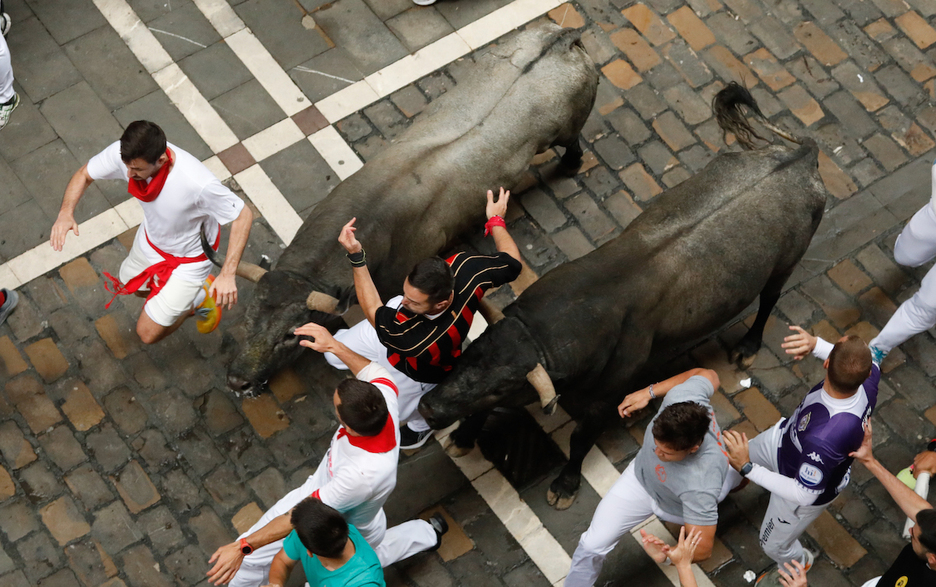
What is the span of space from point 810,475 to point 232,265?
15.9ft

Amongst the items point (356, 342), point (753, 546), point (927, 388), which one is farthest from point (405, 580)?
point (927, 388)

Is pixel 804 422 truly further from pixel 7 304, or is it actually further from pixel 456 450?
pixel 7 304

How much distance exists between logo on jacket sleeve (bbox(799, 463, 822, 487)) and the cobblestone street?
76.8 inches

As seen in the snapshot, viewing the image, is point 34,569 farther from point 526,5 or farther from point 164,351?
point 526,5

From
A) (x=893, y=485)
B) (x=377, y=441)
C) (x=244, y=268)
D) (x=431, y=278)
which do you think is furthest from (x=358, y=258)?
(x=893, y=485)

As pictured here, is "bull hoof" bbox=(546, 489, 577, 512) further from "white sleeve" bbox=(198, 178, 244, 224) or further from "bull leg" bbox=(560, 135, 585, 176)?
"white sleeve" bbox=(198, 178, 244, 224)

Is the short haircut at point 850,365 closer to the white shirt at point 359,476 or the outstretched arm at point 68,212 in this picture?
the white shirt at point 359,476

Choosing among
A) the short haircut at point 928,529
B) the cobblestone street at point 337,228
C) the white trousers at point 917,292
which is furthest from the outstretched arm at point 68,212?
the white trousers at point 917,292

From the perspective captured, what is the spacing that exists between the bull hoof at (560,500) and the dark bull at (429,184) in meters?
2.44

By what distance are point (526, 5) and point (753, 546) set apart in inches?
275

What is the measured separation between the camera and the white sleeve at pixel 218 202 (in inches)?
288

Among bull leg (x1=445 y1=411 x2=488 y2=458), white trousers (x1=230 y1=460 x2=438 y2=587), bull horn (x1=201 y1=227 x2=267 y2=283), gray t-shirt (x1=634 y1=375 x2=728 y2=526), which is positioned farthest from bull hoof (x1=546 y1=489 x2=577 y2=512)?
bull horn (x1=201 y1=227 x2=267 y2=283)

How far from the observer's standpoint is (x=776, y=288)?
8.42 metres

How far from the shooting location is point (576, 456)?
7980 millimetres
